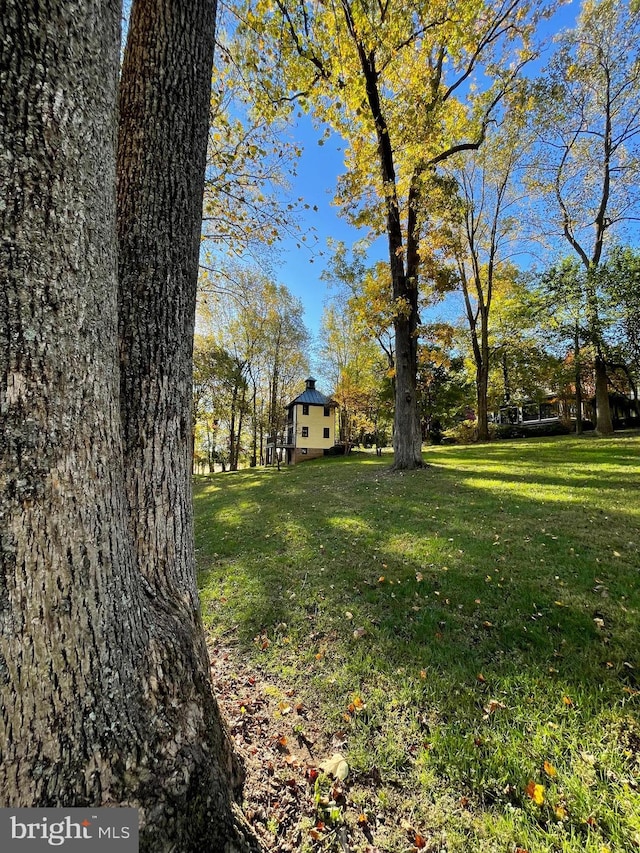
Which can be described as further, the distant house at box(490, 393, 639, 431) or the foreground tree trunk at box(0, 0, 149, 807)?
the distant house at box(490, 393, 639, 431)

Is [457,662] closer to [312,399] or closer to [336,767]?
[336,767]

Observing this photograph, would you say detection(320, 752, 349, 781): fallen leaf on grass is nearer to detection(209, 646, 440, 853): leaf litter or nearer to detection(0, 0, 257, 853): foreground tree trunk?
detection(209, 646, 440, 853): leaf litter

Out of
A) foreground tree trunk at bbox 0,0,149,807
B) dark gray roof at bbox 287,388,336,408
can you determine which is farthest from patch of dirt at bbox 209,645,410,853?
dark gray roof at bbox 287,388,336,408

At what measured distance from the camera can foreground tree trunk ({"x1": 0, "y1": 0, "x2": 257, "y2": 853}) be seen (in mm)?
959

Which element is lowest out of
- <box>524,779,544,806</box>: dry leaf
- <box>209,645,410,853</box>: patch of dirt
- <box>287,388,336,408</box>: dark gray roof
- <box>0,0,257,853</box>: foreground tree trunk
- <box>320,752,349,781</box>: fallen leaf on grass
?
<box>209,645,410,853</box>: patch of dirt

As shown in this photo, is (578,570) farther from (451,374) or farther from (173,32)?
(451,374)

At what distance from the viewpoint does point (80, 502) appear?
1.08 meters

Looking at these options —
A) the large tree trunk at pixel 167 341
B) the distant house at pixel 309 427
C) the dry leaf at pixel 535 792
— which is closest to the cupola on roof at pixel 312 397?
the distant house at pixel 309 427

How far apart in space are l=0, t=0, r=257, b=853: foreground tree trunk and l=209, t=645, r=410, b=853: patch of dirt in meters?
0.26

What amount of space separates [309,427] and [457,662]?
23439 millimetres

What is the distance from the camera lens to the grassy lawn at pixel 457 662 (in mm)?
1533

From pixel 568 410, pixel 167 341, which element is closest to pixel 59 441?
pixel 167 341

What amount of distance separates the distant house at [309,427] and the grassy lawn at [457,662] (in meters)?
19.8

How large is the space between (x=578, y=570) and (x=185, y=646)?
3692 millimetres
